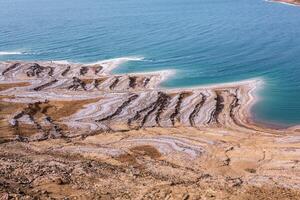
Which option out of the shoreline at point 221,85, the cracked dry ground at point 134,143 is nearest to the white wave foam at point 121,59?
the shoreline at point 221,85

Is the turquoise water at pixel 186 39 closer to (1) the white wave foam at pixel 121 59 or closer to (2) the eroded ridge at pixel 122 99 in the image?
(1) the white wave foam at pixel 121 59

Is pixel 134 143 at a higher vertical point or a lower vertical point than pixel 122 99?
lower

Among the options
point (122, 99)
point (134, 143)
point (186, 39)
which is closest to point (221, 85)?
point (122, 99)

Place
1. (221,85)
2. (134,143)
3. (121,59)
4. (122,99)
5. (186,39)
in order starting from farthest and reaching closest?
(186,39) → (121,59) → (221,85) → (122,99) → (134,143)

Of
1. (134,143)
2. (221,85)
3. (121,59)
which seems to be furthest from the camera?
(121,59)

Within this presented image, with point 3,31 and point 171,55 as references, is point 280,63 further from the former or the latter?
point 3,31

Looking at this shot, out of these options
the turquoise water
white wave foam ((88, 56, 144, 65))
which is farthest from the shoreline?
the turquoise water

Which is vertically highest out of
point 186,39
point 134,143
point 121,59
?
point 186,39

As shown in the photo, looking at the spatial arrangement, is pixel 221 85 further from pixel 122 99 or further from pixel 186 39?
pixel 186 39
